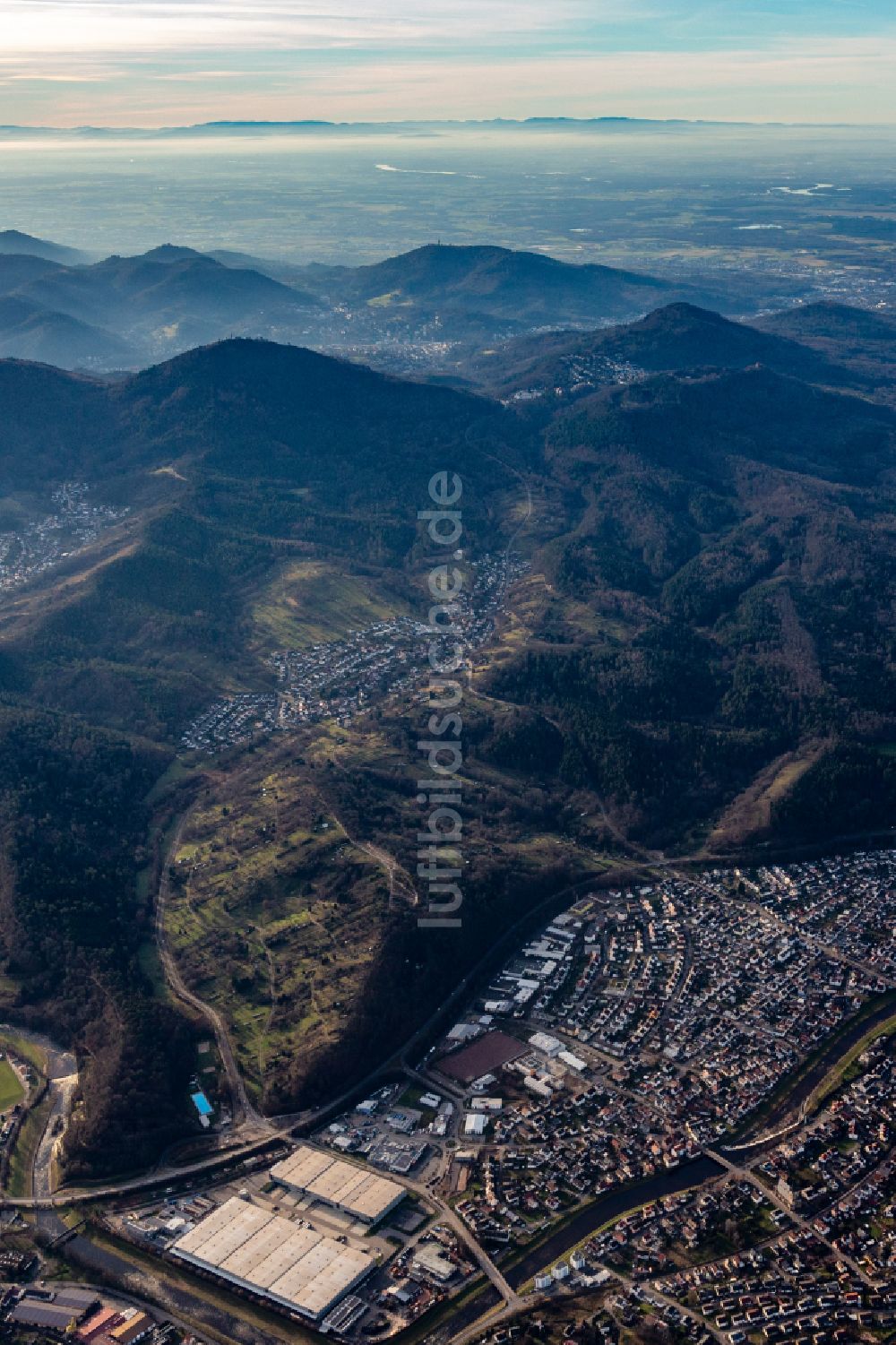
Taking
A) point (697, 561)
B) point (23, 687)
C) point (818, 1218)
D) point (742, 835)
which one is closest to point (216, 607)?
point (23, 687)

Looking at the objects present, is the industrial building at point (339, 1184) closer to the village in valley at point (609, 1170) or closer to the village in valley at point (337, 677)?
the village in valley at point (609, 1170)

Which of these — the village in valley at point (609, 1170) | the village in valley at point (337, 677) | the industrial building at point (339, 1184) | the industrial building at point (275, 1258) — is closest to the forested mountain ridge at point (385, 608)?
the village in valley at point (337, 677)

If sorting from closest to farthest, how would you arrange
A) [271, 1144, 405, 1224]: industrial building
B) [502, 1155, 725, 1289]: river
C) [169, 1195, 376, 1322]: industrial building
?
[169, 1195, 376, 1322]: industrial building → [502, 1155, 725, 1289]: river → [271, 1144, 405, 1224]: industrial building

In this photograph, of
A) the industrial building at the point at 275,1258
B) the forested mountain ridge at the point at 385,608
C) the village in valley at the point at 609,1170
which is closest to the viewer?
the village in valley at the point at 609,1170

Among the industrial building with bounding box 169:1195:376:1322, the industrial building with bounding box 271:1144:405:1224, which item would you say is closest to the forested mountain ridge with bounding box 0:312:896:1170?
the industrial building with bounding box 271:1144:405:1224

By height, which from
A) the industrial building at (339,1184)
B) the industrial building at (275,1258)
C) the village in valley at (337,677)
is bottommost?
the industrial building at (275,1258)

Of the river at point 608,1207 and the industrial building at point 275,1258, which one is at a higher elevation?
the river at point 608,1207

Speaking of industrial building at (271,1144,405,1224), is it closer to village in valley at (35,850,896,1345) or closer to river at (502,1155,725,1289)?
village in valley at (35,850,896,1345)
